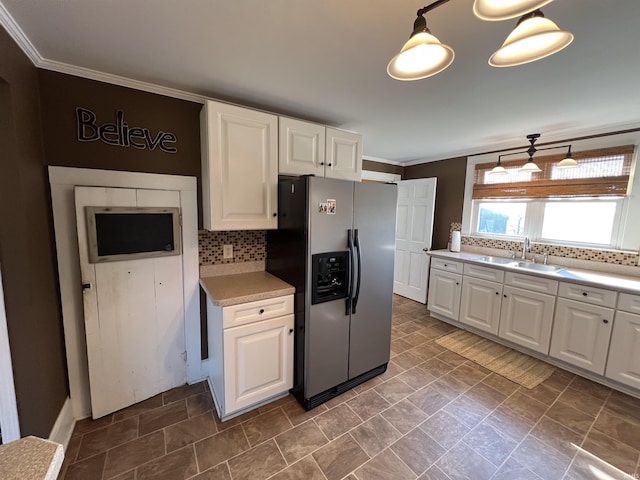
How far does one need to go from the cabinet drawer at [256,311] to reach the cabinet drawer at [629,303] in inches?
104

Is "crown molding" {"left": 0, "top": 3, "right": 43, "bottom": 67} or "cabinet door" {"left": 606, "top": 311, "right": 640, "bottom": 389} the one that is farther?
"cabinet door" {"left": 606, "top": 311, "right": 640, "bottom": 389}

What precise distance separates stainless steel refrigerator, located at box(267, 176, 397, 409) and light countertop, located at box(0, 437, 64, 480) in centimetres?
136

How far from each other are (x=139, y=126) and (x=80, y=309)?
133 centimetres

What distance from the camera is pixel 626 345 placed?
6.93 ft

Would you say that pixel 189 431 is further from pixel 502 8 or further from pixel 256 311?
pixel 502 8

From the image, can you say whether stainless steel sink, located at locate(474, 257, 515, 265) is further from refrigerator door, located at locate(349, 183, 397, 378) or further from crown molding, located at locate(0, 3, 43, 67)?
crown molding, located at locate(0, 3, 43, 67)

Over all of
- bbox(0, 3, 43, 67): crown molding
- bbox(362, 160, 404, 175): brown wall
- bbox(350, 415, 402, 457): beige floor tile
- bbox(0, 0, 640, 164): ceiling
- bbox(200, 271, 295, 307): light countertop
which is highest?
bbox(0, 0, 640, 164): ceiling

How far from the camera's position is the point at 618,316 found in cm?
213

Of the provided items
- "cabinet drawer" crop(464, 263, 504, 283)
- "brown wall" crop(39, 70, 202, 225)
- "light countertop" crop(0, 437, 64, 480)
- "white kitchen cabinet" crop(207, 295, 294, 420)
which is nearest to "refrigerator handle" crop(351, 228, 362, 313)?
"white kitchen cabinet" crop(207, 295, 294, 420)

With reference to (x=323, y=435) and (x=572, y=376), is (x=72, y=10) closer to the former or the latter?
(x=323, y=435)

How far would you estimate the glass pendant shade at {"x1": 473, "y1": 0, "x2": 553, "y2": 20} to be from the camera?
0.72m

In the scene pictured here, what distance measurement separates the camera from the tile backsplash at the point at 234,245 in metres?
2.17

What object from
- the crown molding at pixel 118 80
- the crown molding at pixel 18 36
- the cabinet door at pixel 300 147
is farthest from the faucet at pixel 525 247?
the crown molding at pixel 18 36

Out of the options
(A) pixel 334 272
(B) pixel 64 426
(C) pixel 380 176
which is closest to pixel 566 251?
(C) pixel 380 176
